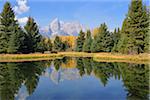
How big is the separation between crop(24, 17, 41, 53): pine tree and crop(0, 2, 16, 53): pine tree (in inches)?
278

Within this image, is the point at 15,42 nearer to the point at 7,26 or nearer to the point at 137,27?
the point at 7,26

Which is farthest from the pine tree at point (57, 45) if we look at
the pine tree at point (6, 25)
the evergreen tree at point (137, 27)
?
the evergreen tree at point (137, 27)

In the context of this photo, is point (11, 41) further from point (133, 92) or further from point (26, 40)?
point (133, 92)

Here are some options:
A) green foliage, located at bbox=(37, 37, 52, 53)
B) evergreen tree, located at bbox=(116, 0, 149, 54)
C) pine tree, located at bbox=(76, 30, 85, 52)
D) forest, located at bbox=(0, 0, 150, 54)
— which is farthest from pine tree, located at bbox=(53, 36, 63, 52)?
evergreen tree, located at bbox=(116, 0, 149, 54)

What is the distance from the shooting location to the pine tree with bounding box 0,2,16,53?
68.4 meters

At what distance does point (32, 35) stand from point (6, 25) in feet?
38.2

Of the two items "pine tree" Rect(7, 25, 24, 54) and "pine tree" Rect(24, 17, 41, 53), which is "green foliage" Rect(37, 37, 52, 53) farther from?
"pine tree" Rect(7, 25, 24, 54)

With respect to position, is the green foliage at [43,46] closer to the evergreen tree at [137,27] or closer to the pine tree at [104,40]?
the pine tree at [104,40]

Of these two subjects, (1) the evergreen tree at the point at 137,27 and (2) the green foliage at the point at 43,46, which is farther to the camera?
(2) the green foliage at the point at 43,46

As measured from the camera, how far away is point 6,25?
236 feet

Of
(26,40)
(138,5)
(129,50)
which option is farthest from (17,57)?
(138,5)

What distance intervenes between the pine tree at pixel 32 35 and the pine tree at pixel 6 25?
707 cm

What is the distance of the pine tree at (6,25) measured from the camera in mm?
68375

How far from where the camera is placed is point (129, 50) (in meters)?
63.0
